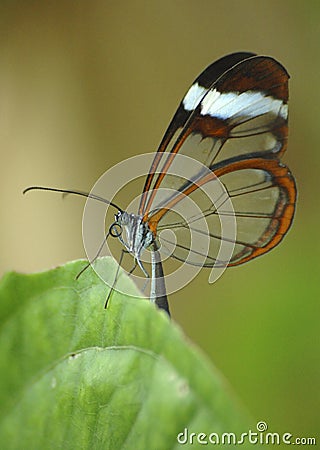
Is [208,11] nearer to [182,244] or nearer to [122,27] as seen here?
[122,27]

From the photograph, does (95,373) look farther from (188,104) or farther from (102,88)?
(102,88)

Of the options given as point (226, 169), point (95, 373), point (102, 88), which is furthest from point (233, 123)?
point (102, 88)

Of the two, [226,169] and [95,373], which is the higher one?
[226,169]

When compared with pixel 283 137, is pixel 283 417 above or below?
below

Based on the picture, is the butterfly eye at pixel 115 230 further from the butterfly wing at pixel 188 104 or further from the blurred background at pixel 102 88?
the blurred background at pixel 102 88

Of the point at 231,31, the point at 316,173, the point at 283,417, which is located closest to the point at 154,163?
the point at 283,417

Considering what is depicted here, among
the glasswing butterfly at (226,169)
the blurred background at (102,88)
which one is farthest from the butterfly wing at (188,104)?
the blurred background at (102,88)
